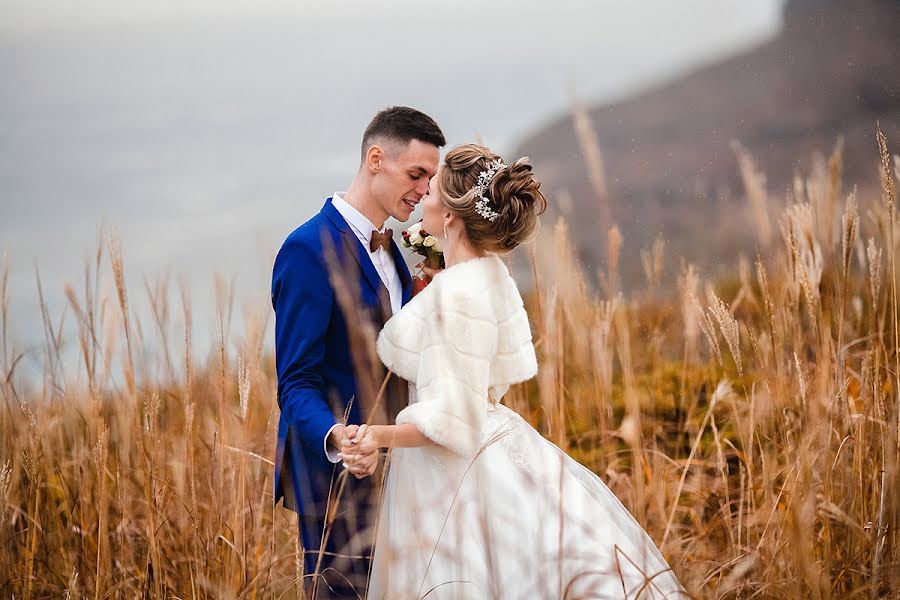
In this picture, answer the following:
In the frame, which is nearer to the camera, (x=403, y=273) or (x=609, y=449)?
(x=403, y=273)

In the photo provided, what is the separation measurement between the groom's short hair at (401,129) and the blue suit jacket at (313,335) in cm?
32

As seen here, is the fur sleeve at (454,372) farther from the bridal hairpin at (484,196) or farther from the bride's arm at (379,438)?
the bridal hairpin at (484,196)

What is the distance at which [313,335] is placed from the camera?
7.50 feet

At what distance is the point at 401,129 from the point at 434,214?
425 mm

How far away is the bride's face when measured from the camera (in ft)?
7.53

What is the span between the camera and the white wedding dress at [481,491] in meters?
2.05

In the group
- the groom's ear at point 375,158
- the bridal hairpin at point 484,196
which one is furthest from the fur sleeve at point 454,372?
the groom's ear at point 375,158

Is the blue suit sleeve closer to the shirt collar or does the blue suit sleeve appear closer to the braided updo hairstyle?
the shirt collar

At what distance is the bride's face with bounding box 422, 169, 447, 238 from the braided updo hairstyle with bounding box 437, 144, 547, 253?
0.09 feet

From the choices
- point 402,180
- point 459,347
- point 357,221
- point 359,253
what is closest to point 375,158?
point 402,180

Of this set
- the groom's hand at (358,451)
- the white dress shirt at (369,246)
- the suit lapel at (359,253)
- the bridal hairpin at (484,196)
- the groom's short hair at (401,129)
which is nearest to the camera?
the groom's hand at (358,451)

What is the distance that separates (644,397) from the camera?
150 inches

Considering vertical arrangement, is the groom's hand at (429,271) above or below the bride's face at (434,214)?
below

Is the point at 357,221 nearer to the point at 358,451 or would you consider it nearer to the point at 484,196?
the point at 484,196
